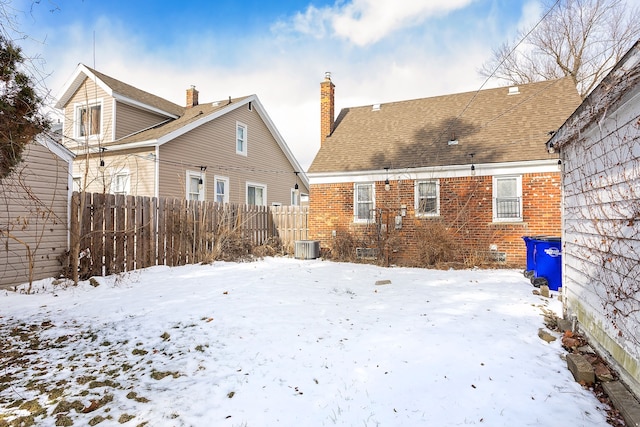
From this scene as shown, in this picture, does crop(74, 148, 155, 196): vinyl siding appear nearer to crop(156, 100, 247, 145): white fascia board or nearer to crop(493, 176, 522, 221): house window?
crop(156, 100, 247, 145): white fascia board

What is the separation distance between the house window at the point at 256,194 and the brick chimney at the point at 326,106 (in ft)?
16.0

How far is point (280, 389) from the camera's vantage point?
3314mm

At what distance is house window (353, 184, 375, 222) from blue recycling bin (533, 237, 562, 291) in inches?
238

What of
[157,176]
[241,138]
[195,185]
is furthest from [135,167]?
[241,138]

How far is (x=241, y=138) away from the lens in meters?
17.4

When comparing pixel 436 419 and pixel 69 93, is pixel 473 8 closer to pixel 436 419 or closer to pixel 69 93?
pixel 436 419

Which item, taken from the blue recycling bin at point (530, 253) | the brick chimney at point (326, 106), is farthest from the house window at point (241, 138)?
the blue recycling bin at point (530, 253)

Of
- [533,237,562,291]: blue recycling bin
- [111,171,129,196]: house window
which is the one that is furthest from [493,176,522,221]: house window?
[111,171,129,196]: house window

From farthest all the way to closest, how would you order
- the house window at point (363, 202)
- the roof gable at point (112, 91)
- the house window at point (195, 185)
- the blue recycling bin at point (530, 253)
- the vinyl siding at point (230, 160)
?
the house window at point (195, 185)
the roof gable at point (112, 91)
the vinyl siding at point (230, 160)
the house window at point (363, 202)
the blue recycling bin at point (530, 253)

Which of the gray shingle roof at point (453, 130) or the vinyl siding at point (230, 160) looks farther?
the vinyl siding at point (230, 160)

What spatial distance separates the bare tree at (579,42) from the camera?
60.0 ft

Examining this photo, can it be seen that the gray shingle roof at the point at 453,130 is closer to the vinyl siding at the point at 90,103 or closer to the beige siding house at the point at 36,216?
the beige siding house at the point at 36,216

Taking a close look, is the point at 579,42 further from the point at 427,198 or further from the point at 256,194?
the point at 256,194

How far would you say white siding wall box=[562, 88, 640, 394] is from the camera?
310 centimetres
